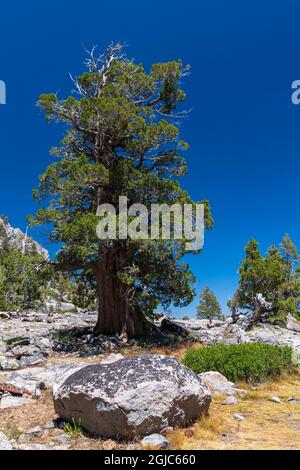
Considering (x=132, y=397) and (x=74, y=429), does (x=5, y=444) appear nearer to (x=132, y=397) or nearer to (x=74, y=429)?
(x=74, y=429)

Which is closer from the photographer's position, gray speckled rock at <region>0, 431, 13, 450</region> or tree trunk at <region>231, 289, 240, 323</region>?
gray speckled rock at <region>0, 431, 13, 450</region>

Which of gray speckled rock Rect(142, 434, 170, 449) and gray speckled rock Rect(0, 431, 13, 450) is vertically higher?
gray speckled rock Rect(0, 431, 13, 450)

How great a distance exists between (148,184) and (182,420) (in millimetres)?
15204

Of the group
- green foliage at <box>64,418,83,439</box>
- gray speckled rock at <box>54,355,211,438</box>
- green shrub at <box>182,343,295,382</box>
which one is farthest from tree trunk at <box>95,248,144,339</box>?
green foliage at <box>64,418,83,439</box>

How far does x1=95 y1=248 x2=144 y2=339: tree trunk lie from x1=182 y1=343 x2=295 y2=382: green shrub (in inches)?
387

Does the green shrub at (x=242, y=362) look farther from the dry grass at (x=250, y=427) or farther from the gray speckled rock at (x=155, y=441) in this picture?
the gray speckled rock at (x=155, y=441)

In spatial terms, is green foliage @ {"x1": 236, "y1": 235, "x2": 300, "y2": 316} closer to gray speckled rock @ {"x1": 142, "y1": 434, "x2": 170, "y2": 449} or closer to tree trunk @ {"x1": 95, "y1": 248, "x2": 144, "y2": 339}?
tree trunk @ {"x1": 95, "y1": 248, "x2": 144, "y2": 339}

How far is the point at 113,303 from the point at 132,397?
15.8 metres

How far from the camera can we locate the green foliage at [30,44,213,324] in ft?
64.4

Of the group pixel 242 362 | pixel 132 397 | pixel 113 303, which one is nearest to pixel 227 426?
pixel 132 397

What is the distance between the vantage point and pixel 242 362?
11461 mm

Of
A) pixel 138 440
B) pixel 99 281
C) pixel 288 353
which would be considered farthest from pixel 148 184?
pixel 138 440

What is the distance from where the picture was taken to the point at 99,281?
2247 cm

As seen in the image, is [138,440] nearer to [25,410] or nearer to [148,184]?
[25,410]
